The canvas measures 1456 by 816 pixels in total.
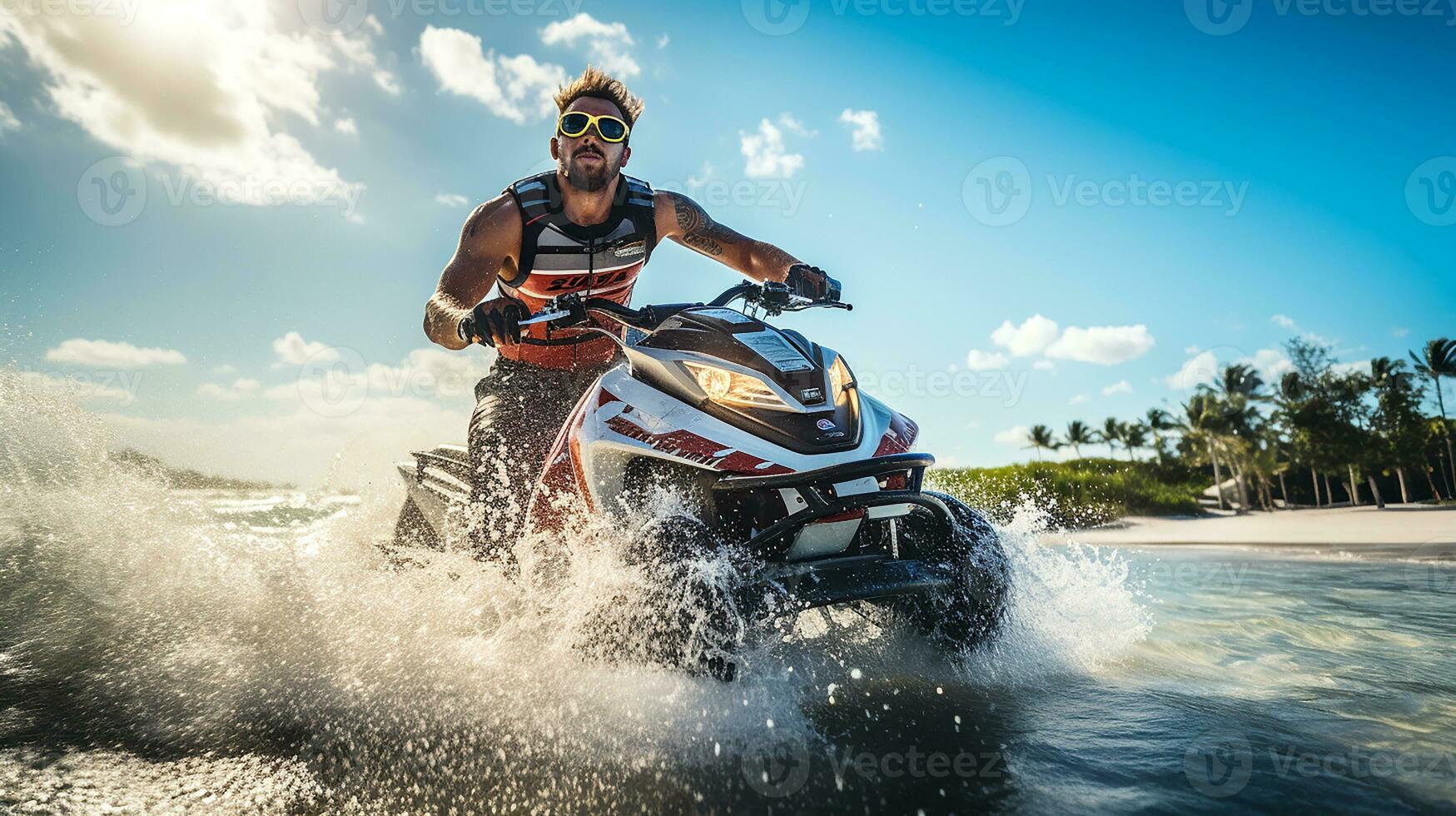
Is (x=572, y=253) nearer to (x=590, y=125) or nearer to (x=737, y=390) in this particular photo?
(x=590, y=125)

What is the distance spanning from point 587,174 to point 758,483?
6.70 feet

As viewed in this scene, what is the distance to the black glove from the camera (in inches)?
121

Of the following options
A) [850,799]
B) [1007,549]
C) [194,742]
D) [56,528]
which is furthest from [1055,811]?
[56,528]

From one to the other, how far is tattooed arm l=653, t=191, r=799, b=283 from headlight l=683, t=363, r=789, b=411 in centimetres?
180

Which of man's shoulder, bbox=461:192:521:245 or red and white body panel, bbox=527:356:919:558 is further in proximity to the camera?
man's shoulder, bbox=461:192:521:245

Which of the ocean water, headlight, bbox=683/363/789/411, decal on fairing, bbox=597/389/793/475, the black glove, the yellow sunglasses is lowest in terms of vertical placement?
the ocean water

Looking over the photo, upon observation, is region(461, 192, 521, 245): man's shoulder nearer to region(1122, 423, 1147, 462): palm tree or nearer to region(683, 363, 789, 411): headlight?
region(683, 363, 789, 411): headlight

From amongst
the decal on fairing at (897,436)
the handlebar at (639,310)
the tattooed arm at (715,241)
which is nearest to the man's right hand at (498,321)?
the handlebar at (639,310)

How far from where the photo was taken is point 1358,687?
9.04 ft

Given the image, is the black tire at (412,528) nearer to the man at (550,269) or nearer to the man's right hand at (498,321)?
the man at (550,269)

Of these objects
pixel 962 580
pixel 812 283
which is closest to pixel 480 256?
pixel 812 283

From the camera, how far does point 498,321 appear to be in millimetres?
2430

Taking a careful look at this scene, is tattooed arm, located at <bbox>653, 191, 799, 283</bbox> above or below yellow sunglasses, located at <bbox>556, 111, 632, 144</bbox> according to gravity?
below

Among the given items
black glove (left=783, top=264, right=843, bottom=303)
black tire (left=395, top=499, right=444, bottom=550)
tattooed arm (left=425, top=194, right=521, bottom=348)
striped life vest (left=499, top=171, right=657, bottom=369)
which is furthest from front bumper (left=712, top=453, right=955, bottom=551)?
black tire (left=395, top=499, right=444, bottom=550)
